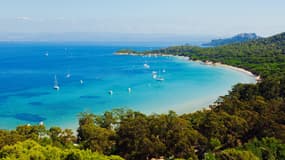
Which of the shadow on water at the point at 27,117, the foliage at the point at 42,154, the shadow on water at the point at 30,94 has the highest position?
the foliage at the point at 42,154

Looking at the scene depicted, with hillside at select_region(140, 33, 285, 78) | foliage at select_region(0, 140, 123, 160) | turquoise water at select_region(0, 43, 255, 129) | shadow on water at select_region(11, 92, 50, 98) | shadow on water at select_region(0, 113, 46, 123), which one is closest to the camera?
foliage at select_region(0, 140, 123, 160)

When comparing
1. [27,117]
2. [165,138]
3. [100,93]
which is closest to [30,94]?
[100,93]

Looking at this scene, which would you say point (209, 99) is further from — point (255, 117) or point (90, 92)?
point (255, 117)

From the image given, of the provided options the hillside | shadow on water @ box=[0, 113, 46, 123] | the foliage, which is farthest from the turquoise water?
the foliage

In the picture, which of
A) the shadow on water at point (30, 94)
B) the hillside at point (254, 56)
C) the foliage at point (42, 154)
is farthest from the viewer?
the hillside at point (254, 56)

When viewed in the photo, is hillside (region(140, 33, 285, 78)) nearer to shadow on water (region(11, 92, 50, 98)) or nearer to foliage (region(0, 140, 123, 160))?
shadow on water (region(11, 92, 50, 98))

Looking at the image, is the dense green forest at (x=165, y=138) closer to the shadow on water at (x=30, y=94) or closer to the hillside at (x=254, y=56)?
the shadow on water at (x=30, y=94)

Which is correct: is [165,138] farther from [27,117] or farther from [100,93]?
[100,93]

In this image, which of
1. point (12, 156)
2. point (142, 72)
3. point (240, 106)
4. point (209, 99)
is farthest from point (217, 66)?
point (12, 156)

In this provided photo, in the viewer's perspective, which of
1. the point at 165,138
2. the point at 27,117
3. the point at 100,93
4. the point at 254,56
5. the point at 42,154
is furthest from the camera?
the point at 254,56

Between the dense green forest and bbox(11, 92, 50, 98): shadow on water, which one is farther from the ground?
the dense green forest

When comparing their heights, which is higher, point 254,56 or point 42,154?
point 254,56

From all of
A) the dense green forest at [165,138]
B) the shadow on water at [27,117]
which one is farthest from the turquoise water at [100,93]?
the dense green forest at [165,138]
